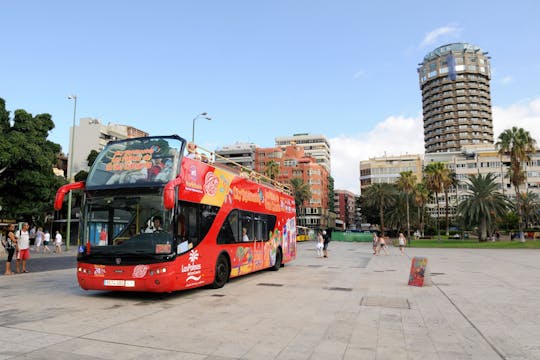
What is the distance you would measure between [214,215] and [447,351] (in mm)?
6852

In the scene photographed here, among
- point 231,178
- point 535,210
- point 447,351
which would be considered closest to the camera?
point 447,351

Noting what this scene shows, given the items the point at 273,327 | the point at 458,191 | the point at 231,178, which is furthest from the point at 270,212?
the point at 458,191

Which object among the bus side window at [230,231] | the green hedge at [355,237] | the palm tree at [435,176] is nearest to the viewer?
the bus side window at [230,231]

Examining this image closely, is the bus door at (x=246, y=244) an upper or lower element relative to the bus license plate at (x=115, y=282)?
upper

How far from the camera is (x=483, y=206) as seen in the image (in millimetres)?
50000

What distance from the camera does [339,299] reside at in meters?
9.75

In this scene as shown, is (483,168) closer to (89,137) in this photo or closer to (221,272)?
(89,137)

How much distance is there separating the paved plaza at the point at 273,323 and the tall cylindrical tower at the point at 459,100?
134466 mm

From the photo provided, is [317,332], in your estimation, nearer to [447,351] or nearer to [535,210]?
[447,351]

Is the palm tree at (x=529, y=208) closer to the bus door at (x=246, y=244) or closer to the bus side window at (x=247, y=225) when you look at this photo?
the bus door at (x=246, y=244)

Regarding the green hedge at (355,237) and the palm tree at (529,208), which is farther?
the palm tree at (529,208)

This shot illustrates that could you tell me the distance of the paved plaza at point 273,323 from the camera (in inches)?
211

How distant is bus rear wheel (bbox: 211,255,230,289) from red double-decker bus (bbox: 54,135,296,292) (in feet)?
0.23

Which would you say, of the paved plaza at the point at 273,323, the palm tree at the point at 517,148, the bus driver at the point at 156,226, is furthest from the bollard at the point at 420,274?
the palm tree at the point at 517,148
